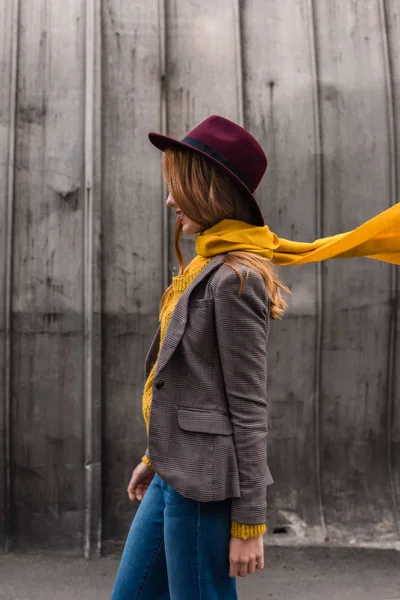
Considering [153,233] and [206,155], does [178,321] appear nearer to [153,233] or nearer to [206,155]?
[206,155]

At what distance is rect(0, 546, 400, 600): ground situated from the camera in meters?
2.87

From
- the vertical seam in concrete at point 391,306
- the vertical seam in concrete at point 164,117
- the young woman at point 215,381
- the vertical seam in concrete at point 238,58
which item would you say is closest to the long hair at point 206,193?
the young woman at point 215,381

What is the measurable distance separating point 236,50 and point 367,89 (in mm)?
625

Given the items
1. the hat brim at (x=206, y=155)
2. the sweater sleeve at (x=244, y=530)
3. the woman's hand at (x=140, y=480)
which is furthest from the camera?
the woman's hand at (x=140, y=480)

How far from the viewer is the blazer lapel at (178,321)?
1639mm

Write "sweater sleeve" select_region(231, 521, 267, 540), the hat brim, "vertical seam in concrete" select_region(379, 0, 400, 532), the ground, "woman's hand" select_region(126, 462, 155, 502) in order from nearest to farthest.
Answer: "sweater sleeve" select_region(231, 521, 267, 540)
the hat brim
"woman's hand" select_region(126, 462, 155, 502)
the ground
"vertical seam in concrete" select_region(379, 0, 400, 532)

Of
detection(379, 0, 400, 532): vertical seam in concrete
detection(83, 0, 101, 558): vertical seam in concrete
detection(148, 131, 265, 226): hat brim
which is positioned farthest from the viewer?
detection(379, 0, 400, 532): vertical seam in concrete

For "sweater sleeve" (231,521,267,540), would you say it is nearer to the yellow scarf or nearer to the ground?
the yellow scarf

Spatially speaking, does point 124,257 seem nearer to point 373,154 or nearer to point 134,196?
point 134,196

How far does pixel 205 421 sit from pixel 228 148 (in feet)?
2.12

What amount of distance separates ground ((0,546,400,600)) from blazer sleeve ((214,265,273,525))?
1.48 meters

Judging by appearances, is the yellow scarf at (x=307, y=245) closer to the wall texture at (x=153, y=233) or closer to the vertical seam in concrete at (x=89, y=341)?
the wall texture at (x=153, y=233)

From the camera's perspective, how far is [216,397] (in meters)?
1.63

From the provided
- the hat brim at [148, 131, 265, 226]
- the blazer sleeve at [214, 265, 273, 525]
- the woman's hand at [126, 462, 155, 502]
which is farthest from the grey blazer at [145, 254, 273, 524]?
the woman's hand at [126, 462, 155, 502]
